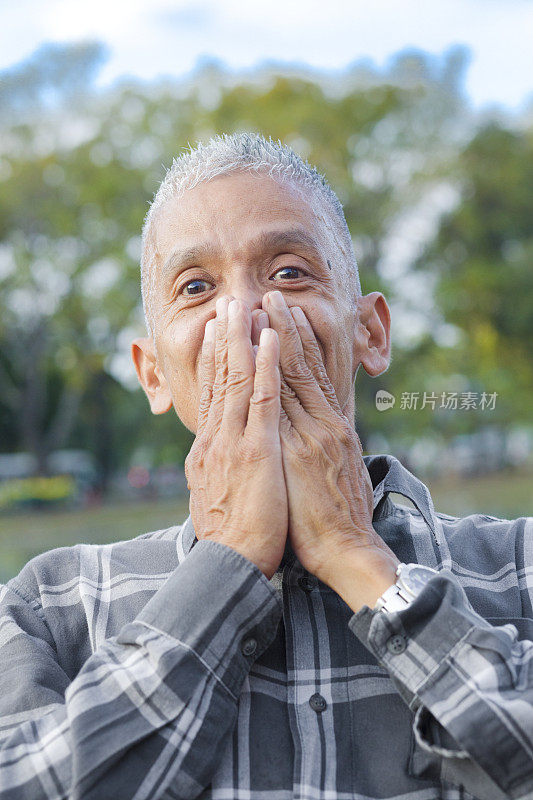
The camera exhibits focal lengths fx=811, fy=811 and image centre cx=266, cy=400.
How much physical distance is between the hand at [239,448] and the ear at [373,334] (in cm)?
44

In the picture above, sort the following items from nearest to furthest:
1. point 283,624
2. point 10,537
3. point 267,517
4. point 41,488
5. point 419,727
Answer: point 419,727 < point 267,517 < point 283,624 < point 10,537 < point 41,488

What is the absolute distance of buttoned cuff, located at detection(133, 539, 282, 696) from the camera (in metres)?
1.48

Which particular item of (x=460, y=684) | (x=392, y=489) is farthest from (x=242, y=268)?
(x=460, y=684)

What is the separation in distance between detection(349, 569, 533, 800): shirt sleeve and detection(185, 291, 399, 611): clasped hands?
0.31 ft

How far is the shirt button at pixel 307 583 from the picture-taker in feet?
5.77

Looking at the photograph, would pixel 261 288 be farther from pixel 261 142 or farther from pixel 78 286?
pixel 78 286

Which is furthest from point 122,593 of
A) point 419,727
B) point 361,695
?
point 419,727

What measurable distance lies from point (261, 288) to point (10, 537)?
13.3 metres

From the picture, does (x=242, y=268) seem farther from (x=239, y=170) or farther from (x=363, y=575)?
(x=363, y=575)

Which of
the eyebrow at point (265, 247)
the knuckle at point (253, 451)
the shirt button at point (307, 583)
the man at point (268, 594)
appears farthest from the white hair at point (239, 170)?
the shirt button at point (307, 583)

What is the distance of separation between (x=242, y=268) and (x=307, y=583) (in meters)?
0.72

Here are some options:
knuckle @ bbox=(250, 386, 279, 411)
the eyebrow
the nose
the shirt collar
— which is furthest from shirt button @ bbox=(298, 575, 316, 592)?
the eyebrow

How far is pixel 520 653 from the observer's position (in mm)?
1437

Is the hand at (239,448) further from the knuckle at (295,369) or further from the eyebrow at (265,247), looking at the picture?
the eyebrow at (265,247)
